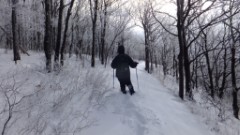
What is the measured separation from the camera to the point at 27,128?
5008 millimetres

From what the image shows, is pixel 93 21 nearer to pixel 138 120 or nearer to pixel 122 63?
pixel 122 63

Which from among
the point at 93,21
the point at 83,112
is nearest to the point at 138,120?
the point at 83,112

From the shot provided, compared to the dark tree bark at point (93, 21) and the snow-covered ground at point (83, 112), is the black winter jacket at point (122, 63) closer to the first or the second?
the snow-covered ground at point (83, 112)

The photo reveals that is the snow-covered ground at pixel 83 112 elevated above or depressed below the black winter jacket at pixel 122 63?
below

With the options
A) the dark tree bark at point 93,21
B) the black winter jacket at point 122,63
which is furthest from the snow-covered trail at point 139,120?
the dark tree bark at point 93,21

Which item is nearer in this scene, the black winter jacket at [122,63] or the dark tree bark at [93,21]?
the black winter jacket at [122,63]

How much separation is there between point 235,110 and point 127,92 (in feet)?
39.8

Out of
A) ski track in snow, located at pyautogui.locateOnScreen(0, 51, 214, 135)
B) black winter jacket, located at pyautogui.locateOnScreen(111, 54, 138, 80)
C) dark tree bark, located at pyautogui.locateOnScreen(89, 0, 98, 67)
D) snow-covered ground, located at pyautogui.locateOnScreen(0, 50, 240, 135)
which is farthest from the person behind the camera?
dark tree bark, located at pyautogui.locateOnScreen(89, 0, 98, 67)

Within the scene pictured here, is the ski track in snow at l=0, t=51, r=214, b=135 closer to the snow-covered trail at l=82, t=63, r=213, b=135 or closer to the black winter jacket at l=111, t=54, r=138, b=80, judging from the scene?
the snow-covered trail at l=82, t=63, r=213, b=135

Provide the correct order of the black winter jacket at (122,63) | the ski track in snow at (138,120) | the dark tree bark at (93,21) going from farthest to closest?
the dark tree bark at (93,21), the black winter jacket at (122,63), the ski track in snow at (138,120)

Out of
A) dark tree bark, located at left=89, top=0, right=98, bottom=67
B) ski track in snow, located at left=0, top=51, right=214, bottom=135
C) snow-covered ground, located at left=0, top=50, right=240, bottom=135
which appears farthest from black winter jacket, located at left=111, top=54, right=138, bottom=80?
dark tree bark, located at left=89, top=0, right=98, bottom=67

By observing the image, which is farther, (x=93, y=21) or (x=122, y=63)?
(x=93, y=21)

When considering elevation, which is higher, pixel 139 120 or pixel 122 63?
pixel 122 63

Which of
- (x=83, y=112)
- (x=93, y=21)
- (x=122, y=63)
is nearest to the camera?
(x=83, y=112)
